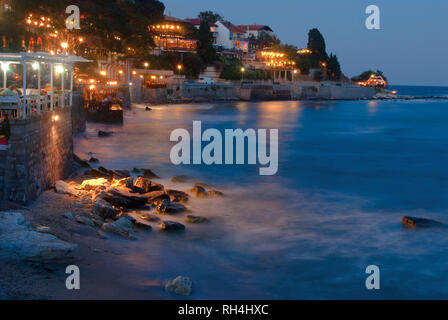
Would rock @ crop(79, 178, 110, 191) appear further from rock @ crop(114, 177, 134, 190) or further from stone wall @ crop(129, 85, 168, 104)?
stone wall @ crop(129, 85, 168, 104)

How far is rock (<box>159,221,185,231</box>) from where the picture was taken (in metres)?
13.1

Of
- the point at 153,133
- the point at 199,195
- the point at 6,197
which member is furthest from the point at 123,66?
the point at 6,197

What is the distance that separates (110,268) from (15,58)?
666 cm

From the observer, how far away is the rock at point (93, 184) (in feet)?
52.5

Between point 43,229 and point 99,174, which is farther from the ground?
point 99,174

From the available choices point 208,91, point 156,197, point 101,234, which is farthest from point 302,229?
point 208,91

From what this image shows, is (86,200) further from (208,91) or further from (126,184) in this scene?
(208,91)

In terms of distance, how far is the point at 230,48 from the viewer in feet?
351

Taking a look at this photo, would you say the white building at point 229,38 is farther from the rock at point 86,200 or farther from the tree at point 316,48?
the rock at point 86,200

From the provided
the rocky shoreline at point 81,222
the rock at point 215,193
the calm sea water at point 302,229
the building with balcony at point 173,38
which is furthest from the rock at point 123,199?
the building with balcony at point 173,38

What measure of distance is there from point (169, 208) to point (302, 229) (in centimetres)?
368

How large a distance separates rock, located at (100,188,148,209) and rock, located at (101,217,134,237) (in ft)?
5.82

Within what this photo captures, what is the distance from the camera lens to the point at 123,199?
584 inches

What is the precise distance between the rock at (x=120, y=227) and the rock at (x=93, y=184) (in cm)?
339
